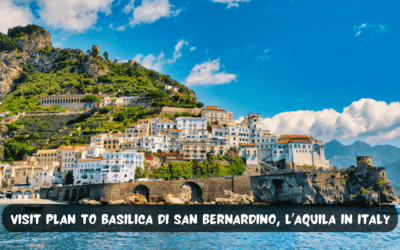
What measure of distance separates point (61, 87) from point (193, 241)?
111m

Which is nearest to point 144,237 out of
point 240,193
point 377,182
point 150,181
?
point 150,181

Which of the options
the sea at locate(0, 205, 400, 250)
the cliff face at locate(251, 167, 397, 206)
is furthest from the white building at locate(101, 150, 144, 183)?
the sea at locate(0, 205, 400, 250)

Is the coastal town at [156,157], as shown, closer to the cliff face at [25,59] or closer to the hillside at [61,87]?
the hillside at [61,87]

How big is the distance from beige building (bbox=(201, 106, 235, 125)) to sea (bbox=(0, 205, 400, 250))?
6249 cm

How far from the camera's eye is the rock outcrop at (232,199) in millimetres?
67125

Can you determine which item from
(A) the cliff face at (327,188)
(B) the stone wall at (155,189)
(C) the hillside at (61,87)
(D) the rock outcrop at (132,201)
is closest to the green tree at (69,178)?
(B) the stone wall at (155,189)

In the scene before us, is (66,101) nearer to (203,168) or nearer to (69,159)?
(69,159)

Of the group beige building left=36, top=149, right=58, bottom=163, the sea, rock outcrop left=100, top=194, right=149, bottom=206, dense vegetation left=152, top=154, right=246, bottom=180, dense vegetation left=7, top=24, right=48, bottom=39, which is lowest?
the sea

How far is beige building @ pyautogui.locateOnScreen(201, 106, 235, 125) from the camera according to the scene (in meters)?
96.5

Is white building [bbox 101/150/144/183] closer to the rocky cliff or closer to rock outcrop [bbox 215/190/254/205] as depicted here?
rock outcrop [bbox 215/190/254/205]

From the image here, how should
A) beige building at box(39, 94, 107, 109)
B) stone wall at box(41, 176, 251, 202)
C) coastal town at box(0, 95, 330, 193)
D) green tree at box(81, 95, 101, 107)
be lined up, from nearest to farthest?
stone wall at box(41, 176, 251, 202)
coastal town at box(0, 95, 330, 193)
green tree at box(81, 95, 101, 107)
beige building at box(39, 94, 107, 109)

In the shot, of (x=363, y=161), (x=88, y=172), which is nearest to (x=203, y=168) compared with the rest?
(x=88, y=172)

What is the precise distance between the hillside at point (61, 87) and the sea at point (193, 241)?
58.1m

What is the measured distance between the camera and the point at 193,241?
101ft
